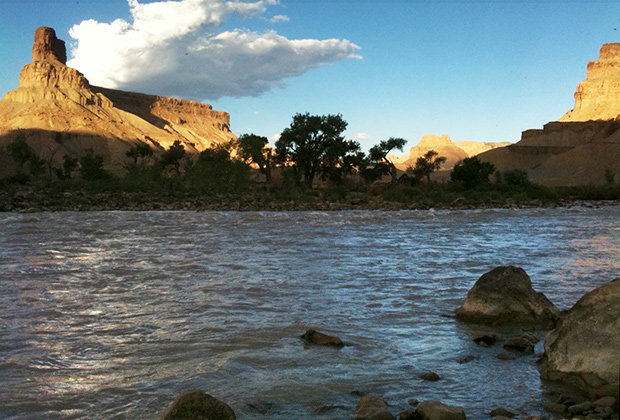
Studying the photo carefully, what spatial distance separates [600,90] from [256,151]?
145 m

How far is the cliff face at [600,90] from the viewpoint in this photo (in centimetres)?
15638

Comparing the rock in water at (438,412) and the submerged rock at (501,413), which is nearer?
the rock in water at (438,412)

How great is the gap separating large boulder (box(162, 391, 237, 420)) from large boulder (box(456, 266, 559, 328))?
3720 mm

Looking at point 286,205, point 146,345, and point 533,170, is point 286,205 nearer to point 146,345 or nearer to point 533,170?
point 146,345

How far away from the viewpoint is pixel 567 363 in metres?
4.33

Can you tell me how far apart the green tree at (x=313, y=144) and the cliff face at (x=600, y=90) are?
124 meters

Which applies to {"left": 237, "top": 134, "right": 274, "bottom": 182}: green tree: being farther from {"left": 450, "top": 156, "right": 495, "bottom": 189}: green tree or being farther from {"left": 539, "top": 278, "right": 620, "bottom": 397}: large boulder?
{"left": 539, "top": 278, "right": 620, "bottom": 397}: large boulder

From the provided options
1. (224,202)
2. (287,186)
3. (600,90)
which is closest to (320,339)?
(224,202)

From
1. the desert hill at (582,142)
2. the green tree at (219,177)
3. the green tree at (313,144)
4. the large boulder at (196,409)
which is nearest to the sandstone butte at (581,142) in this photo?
the desert hill at (582,142)

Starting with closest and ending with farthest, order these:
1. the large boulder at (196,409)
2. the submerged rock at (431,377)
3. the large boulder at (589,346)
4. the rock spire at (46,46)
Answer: the large boulder at (196,409)
the large boulder at (589,346)
the submerged rock at (431,377)
the rock spire at (46,46)

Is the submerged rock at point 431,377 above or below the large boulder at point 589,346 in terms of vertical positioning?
below

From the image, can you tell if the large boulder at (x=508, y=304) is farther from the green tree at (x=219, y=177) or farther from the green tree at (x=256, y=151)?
the green tree at (x=256, y=151)

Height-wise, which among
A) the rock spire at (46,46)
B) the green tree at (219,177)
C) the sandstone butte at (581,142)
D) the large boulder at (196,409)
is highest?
the rock spire at (46,46)

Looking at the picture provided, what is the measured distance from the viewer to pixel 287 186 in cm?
4397
